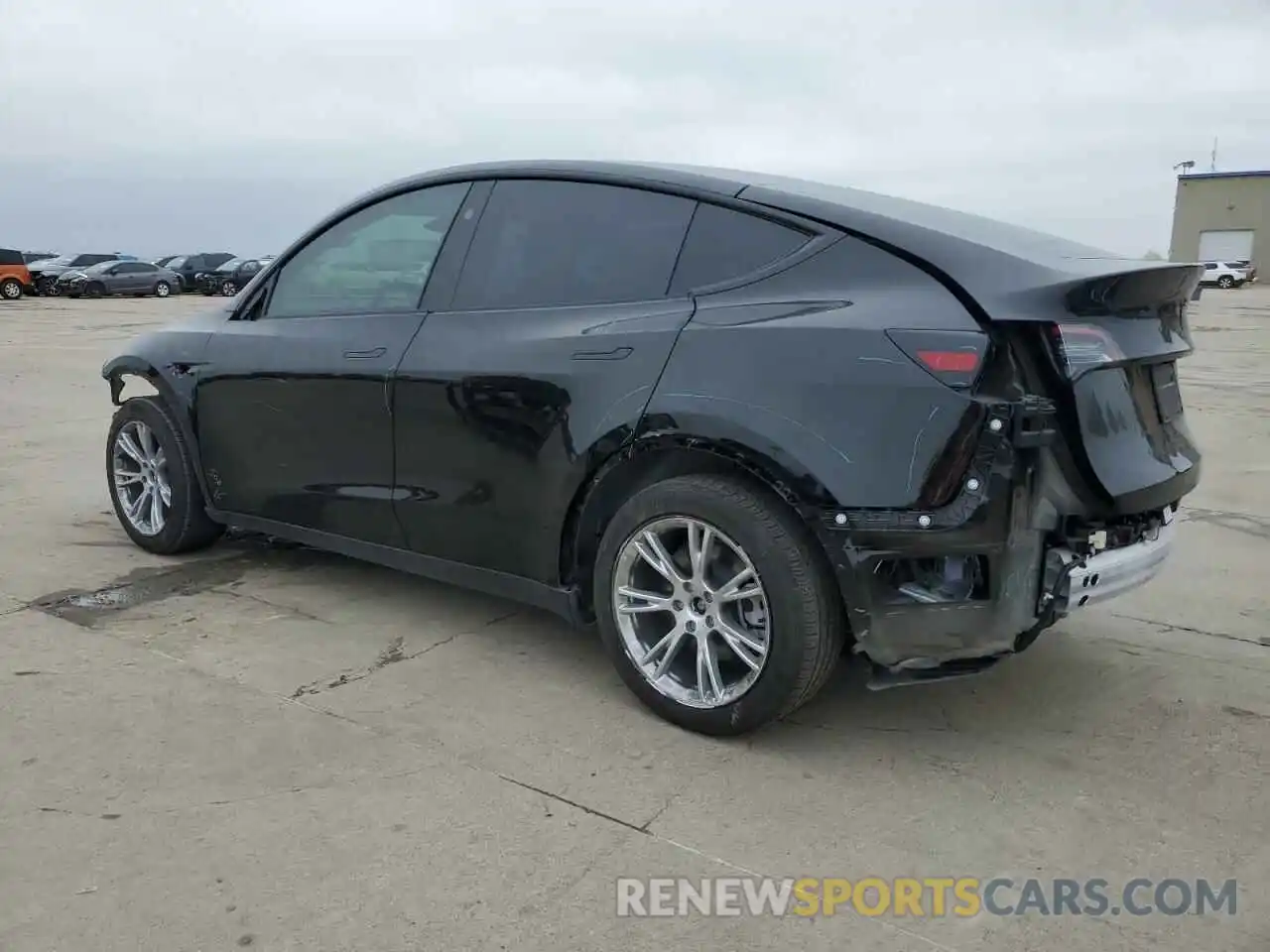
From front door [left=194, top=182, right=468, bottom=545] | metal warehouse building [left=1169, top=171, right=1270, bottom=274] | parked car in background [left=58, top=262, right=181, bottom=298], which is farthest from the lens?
metal warehouse building [left=1169, top=171, right=1270, bottom=274]

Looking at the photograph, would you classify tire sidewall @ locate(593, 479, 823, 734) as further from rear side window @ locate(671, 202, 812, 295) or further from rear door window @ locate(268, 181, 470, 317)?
rear door window @ locate(268, 181, 470, 317)

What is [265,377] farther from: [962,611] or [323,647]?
[962,611]

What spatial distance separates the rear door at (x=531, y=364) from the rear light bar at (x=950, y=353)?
0.71 metres

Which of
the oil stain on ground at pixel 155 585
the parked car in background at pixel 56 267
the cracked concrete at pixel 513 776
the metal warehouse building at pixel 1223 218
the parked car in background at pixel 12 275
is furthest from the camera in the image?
the metal warehouse building at pixel 1223 218

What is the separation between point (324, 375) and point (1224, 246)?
208ft

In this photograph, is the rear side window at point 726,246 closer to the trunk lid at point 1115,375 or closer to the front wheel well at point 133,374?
the trunk lid at point 1115,375

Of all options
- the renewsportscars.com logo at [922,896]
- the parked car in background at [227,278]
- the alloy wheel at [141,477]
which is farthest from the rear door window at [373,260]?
the parked car in background at [227,278]

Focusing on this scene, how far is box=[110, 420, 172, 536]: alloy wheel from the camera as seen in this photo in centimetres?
483

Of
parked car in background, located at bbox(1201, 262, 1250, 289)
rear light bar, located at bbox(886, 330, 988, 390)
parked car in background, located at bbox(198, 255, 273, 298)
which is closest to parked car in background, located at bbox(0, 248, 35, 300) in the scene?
parked car in background, located at bbox(198, 255, 273, 298)

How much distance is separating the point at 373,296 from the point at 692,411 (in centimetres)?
158

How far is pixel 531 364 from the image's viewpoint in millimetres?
3383

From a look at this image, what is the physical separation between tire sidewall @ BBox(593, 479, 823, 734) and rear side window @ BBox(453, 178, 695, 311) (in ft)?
2.14

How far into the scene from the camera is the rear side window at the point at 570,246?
3.31 m

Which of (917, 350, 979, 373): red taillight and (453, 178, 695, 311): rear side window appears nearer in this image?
(917, 350, 979, 373): red taillight
